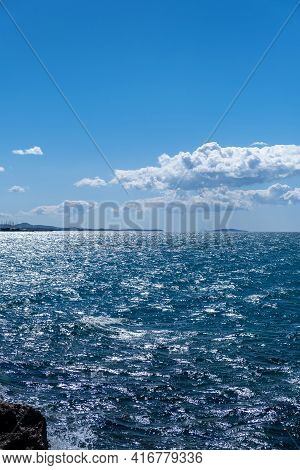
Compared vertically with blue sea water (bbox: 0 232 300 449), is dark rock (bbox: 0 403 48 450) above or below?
above

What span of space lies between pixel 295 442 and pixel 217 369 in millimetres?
7369

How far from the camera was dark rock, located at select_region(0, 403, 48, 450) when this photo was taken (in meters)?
11.9

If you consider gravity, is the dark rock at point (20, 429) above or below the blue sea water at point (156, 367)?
above

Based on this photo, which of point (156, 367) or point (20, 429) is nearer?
point (20, 429)

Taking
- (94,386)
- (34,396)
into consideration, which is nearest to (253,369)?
(94,386)

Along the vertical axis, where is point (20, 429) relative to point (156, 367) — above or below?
above

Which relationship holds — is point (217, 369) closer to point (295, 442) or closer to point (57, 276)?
point (295, 442)

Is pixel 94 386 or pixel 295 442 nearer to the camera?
pixel 295 442

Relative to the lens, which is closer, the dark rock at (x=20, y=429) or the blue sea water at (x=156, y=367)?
the dark rock at (x=20, y=429)

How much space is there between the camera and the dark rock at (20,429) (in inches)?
469

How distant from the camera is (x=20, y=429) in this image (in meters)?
12.3

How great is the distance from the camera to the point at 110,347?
26578 mm

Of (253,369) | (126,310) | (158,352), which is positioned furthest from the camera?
(126,310)

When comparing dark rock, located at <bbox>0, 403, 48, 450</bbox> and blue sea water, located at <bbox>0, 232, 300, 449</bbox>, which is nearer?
dark rock, located at <bbox>0, 403, 48, 450</bbox>
